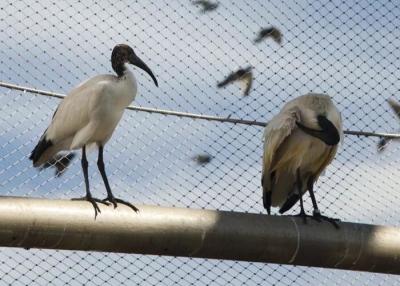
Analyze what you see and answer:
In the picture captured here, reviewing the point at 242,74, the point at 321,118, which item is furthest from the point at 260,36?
the point at 321,118

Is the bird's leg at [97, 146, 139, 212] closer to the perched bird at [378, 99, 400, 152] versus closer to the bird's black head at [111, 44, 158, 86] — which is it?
the bird's black head at [111, 44, 158, 86]

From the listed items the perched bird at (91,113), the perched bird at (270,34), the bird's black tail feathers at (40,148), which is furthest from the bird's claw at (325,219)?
the bird's black tail feathers at (40,148)

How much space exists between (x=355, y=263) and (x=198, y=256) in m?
0.63

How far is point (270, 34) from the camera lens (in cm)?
445

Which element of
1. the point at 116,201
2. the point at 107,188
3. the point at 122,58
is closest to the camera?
the point at 116,201

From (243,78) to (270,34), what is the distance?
23cm

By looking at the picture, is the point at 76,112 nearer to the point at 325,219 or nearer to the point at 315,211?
the point at 315,211

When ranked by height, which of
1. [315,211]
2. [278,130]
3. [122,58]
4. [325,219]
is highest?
[122,58]

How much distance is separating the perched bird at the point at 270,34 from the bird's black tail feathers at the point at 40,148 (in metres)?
1.08

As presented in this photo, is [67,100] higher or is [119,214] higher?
[119,214]

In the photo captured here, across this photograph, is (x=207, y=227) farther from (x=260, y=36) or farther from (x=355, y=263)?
(x=260, y=36)

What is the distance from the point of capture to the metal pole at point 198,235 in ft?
11.3

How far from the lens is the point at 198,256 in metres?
3.72

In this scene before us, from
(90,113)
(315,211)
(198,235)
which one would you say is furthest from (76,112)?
(198,235)
